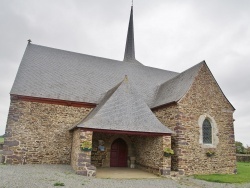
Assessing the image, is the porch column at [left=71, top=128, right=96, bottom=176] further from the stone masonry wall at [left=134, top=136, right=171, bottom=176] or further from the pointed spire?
the pointed spire

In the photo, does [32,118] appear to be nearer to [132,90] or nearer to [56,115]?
[56,115]

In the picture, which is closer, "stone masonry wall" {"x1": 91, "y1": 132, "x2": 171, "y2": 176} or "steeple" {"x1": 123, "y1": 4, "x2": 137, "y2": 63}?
"stone masonry wall" {"x1": 91, "y1": 132, "x2": 171, "y2": 176}

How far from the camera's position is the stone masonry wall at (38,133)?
1188 cm

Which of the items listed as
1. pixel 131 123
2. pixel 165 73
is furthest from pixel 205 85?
pixel 165 73

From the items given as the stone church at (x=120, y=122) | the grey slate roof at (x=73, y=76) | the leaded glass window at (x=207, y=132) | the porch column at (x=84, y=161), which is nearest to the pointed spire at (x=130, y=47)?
the grey slate roof at (x=73, y=76)

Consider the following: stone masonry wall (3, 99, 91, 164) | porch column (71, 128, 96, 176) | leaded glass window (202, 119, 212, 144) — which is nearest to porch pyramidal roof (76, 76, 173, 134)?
porch column (71, 128, 96, 176)

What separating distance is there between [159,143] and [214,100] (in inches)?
178

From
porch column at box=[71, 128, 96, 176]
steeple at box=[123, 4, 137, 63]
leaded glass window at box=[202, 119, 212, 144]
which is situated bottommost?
porch column at box=[71, 128, 96, 176]

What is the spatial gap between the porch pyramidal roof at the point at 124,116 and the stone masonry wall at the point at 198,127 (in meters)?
1.40

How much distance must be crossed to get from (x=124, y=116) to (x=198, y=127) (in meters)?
4.26

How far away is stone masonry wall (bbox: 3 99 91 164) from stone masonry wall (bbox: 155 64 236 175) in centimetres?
573

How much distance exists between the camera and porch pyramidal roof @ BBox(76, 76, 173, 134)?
10.0 metres

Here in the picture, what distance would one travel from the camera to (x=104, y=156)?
12.8m

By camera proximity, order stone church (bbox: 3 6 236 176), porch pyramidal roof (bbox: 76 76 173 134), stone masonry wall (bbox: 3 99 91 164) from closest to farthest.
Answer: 1. porch pyramidal roof (bbox: 76 76 173 134)
2. stone church (bbox: 3 6 236 176)
3. stone masonry wall (bbox: 3 99 91 164)
